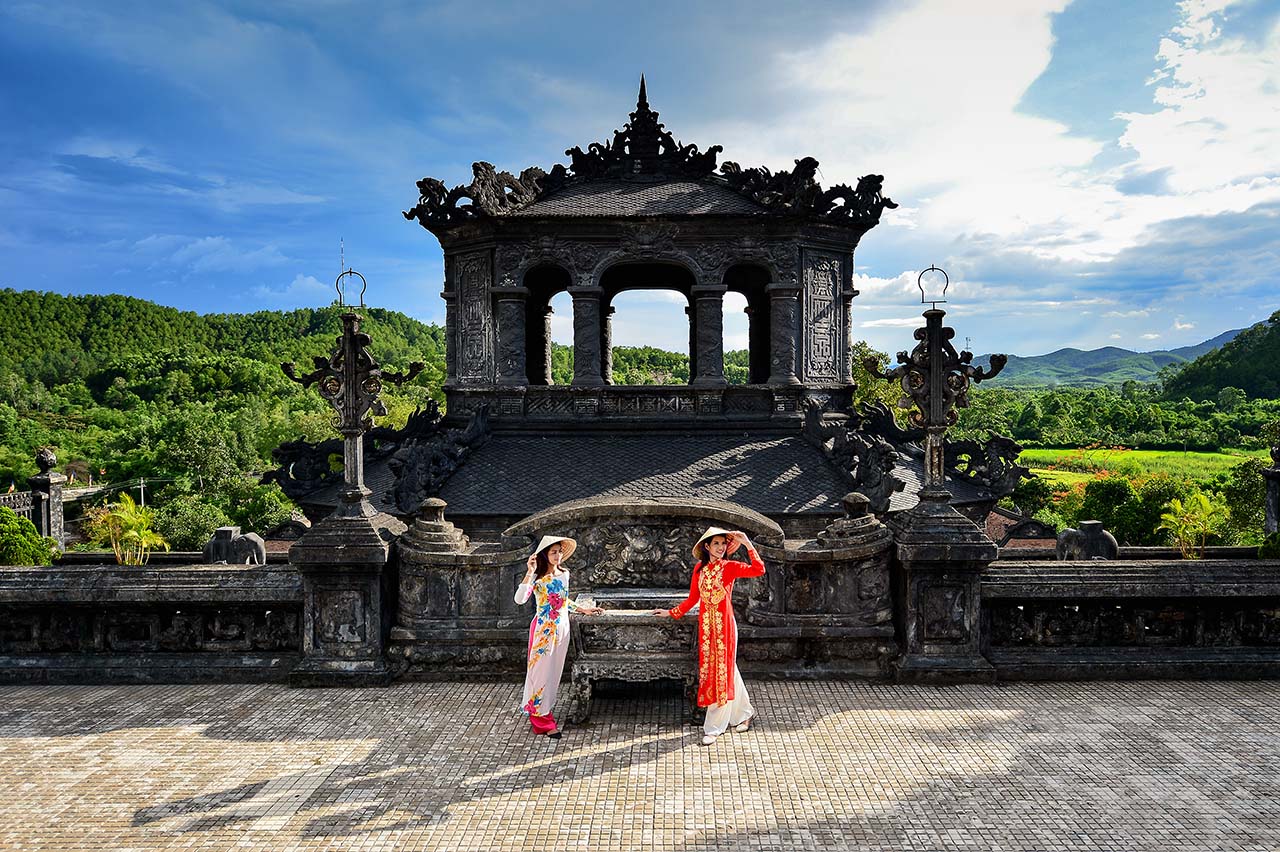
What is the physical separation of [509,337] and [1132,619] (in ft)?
37.6

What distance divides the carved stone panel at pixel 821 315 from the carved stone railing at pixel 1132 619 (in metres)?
7.88

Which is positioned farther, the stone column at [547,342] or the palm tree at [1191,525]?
the stone column at [547,342]

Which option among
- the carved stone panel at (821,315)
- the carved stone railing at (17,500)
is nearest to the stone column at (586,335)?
the carved stone panel at (821,315)

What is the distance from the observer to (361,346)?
9180 millimetres

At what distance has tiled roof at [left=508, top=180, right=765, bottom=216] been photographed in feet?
52.0

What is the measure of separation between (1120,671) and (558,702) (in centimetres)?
585

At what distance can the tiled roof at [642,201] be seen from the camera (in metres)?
15.8

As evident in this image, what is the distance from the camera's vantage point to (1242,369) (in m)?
75.4

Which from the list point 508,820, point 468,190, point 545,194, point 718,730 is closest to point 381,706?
point 508,820

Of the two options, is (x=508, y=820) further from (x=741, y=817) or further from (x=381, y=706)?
(x=381, y=706)

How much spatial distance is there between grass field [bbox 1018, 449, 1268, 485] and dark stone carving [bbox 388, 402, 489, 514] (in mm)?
41440

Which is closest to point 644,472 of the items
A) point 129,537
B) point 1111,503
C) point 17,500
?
point 129,537

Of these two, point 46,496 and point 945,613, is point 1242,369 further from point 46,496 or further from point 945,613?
point 46,496

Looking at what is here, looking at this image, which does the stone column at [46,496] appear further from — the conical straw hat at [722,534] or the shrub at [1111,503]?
the shrub at [1111,503]
